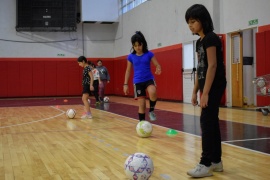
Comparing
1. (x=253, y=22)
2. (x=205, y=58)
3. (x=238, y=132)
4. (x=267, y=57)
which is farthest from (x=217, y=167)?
(x=253, y=22)

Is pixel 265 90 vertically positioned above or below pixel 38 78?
below

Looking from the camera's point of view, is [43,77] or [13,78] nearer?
[13,78]

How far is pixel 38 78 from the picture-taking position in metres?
21.9

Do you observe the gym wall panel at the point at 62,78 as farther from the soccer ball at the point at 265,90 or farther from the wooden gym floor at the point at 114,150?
the soccer ball at the point at 265,90

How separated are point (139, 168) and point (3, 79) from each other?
1960cm

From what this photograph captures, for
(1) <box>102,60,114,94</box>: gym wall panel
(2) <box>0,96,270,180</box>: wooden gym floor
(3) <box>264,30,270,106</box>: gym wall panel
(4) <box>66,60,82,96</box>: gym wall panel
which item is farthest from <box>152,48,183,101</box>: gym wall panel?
(2) <box>0,96,270,180</box>: wooden gym floor

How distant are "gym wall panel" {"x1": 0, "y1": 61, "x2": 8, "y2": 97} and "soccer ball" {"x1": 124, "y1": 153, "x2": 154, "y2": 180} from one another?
19.4 meters

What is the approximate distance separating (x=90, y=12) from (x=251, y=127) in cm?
1622

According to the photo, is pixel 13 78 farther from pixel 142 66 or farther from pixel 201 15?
pixel 201 15

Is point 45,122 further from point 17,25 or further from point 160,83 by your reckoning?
point 17,25

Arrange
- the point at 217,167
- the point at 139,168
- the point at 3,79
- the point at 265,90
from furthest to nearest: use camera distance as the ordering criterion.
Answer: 1. the point at 3,79
2. the point at 265,90
3. the point at 217,167
4. the point at 139,168

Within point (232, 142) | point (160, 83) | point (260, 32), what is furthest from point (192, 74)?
point (232, 142)

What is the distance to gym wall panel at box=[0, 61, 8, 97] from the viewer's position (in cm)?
2127

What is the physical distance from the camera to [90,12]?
21656mm
